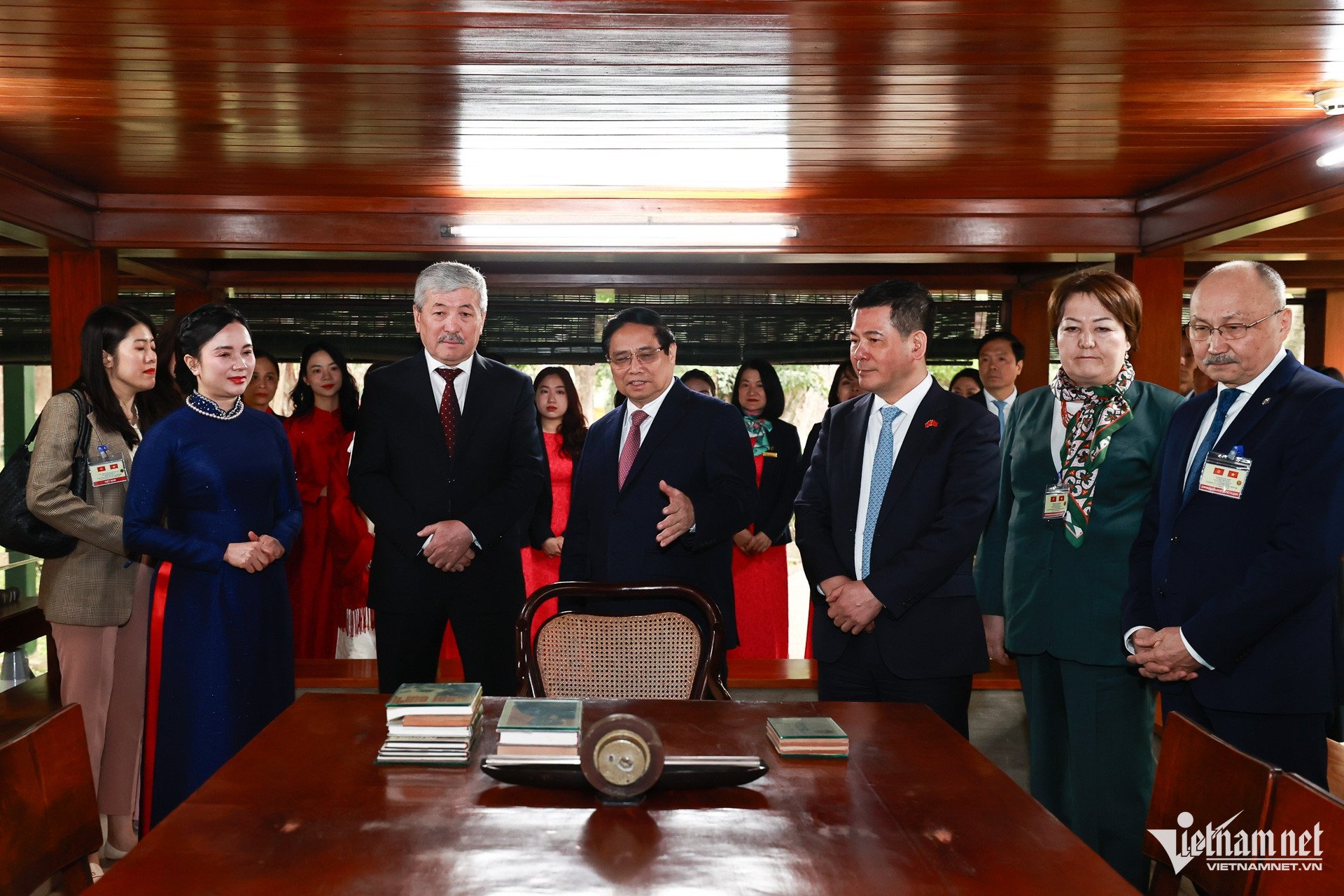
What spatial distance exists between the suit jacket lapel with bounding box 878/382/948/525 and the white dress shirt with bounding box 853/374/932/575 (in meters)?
0.02

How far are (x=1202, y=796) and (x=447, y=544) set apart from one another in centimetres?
209

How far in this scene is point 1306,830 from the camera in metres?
1.32

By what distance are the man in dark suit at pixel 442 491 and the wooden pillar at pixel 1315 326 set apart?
8.01m

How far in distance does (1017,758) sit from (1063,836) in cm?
322

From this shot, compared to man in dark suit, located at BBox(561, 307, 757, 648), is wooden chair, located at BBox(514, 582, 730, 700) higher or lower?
lower

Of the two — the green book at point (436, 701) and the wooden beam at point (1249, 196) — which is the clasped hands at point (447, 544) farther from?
the wooden beam at point (1249, 196)

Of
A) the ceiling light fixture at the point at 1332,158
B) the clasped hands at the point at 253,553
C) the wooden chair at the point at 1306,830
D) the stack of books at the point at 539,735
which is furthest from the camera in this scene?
the ceiling light fixture at the point at 1332,158

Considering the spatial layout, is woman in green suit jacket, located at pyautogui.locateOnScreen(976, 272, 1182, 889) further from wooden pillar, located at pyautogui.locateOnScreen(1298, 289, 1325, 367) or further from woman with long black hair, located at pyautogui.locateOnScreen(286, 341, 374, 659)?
wooden pillar, located at pyautogui.locateOnScreen(1298, 289, 1325, 367)

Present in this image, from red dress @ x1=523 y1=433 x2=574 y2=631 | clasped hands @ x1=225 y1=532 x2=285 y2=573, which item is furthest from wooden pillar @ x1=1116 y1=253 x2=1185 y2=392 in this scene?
clasped hands @ x1=225 y1=532 x2=285 y2=573

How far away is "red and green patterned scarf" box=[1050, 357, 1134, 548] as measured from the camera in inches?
107

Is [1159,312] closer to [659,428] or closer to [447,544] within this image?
[659,428]

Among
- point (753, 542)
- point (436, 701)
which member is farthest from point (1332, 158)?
point (436, 701)

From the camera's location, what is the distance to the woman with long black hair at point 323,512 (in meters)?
5.71

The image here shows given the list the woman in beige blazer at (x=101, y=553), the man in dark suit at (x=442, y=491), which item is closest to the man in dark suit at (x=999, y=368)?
the man in dark suit at (x=442, y=491)
